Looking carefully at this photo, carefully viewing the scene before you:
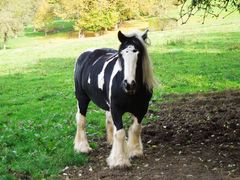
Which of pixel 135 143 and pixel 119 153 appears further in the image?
pixel 135 143

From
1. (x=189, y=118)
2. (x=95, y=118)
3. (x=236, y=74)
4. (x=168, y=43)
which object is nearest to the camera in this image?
(x=189, y=118)

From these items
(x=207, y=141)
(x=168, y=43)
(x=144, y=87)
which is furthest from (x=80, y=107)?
(x=168, y=43)

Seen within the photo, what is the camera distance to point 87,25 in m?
76.1

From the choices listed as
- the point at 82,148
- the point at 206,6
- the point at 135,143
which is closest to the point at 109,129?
the point at 82,148

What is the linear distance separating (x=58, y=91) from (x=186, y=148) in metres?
12.8

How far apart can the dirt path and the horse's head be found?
1.69 metres

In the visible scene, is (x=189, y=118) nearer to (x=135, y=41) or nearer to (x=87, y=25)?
(x=135, y=41)

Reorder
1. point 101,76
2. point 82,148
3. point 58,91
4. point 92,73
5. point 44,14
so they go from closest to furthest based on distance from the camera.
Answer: point 101,76 < point 92,73 < point 82,148 < point 58,91 < point 44,14

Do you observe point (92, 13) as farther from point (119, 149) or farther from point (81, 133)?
point (119, 149)

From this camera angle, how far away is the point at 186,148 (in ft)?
34.2

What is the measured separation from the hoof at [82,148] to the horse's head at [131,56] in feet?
8.48

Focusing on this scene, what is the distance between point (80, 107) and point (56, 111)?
5.94 m

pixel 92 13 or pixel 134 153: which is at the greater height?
pixel 92 13

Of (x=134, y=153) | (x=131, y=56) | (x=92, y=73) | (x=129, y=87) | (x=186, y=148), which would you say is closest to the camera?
(x=129, y=87)
